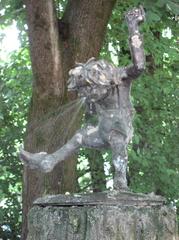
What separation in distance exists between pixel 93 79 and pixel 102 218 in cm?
70

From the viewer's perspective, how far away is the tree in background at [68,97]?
4.99 m

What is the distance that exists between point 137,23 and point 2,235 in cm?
465

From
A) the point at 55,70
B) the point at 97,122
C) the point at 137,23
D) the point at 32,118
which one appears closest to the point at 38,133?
the point at 32,118

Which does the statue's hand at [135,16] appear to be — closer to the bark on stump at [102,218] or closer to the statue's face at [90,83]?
the statue's face at [90,83]

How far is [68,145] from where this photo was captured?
294 centimetres

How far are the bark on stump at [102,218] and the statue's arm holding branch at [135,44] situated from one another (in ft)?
2.03

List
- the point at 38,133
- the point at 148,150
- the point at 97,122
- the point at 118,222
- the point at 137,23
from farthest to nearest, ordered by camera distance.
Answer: the point at 148,150, the point at 38,133, the point at 97,122, the point at 137,23, the point at 118,222

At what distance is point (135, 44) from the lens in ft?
9.15

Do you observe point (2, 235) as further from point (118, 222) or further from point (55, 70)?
point (118, 222)

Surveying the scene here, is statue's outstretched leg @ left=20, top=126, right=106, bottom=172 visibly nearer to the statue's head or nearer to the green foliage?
the statue's head

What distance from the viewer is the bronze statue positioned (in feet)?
Answer: 9.29

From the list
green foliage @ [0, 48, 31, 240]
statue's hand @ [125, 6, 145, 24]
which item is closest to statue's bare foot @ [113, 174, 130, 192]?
statue's hand @ [125, 6, 145, 24]

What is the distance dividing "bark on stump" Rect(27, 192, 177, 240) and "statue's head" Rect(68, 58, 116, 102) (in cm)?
51

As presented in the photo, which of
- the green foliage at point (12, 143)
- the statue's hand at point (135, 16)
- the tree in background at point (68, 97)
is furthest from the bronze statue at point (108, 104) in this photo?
the green foliage at point (12, 143)
